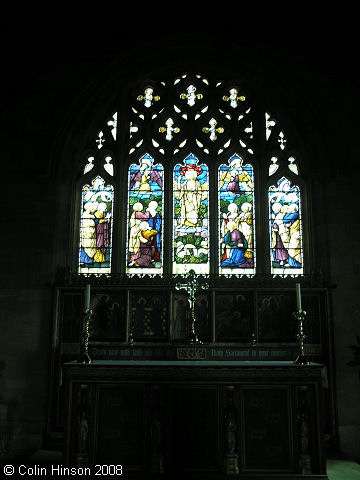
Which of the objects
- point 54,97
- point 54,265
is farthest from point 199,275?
point 54,97

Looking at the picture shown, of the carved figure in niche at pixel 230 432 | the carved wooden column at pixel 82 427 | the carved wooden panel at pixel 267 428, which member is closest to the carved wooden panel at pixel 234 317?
the carved wooden panel at pixel 267 428

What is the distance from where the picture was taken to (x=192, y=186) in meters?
9.91

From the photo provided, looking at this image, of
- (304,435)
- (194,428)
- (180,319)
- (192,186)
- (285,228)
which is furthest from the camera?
(192,186)

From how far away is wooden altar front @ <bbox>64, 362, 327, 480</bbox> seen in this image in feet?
19.8

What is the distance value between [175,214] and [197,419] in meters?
4.42

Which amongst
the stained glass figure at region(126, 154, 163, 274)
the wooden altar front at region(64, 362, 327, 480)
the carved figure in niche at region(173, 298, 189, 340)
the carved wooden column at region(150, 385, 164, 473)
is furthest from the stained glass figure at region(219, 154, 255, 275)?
the carved wooden column at region(150, 385, 164, 473)

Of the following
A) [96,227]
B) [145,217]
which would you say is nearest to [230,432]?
[145,217]

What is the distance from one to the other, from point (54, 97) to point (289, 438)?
7.17m

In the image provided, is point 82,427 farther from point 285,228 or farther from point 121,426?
point 285,228

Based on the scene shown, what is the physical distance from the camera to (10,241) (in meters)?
9.20

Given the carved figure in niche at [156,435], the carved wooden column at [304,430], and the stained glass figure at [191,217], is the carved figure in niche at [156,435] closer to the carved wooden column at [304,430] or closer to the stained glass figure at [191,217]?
the carved wooden column at [304,430]

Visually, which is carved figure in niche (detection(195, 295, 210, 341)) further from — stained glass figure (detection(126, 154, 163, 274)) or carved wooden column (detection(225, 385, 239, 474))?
carved wooden column (detection(225, 385, 239, 474))

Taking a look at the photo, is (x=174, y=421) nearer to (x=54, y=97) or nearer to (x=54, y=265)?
(x=54, y=265)

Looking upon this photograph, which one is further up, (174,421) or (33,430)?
(174,421)
